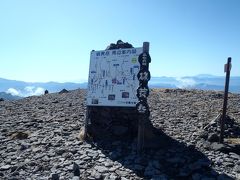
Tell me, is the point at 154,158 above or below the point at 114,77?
below

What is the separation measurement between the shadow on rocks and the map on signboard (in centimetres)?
101

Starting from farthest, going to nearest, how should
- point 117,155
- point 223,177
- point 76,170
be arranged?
point 117,155, point 76,170, point 223,177

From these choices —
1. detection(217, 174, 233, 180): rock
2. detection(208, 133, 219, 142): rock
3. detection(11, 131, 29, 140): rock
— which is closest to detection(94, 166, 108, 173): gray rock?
detection(217, 174, 233, 180): rock

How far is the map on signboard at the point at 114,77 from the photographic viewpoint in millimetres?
13484

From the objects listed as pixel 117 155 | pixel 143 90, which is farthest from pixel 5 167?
pixel 143 90

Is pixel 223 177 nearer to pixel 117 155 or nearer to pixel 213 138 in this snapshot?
pixel 213 138

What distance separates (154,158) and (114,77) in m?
4.23

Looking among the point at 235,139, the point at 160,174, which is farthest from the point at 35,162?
the point at 235,139

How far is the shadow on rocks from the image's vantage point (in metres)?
10.5

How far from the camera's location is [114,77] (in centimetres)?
1409

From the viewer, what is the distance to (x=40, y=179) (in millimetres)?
10289

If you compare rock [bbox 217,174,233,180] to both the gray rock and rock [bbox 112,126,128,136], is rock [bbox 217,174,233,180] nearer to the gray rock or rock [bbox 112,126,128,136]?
the gray rock

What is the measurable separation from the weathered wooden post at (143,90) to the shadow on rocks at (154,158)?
2.27ft

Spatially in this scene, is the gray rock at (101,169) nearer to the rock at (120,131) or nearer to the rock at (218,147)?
the rock at (120,131)
